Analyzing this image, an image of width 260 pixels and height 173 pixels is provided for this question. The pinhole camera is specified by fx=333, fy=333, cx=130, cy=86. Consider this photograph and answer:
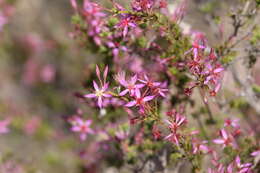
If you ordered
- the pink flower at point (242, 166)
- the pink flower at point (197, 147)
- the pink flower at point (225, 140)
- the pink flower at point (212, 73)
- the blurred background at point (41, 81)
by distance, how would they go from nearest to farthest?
→ the pink flower at point (212, 73) → the pink flower at point (242, 166) → the pink flower at point (197, 147) → the pink flower at point (225, 140) → the blurred background at point (41, 81)

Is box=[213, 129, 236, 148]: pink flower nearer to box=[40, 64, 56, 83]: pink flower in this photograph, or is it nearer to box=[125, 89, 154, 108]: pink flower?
box=[125, 89, 154, 108]: pink flower

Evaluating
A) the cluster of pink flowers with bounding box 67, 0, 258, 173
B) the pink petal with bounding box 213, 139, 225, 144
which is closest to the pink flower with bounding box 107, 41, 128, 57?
the cluster of pink flowers with bounding box 67, 0, 258, 173

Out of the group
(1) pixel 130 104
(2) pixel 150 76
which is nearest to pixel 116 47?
(2) pixel 150 76

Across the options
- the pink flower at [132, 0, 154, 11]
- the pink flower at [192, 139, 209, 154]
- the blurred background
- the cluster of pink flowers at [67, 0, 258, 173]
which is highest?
the pink flower at [132, 0, 154, 11]

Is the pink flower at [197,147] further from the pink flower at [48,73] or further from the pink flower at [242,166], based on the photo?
the pink flower at [48,73]

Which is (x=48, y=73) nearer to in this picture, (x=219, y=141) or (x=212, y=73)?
(x=219, y=141)

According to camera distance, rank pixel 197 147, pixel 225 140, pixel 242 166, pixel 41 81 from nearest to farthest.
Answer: pixel 242 166
pixel 197 147
pixel 225 140
pixel 41 81

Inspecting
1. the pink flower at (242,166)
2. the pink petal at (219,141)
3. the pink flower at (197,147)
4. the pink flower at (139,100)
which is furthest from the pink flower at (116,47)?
the pink flower at (242,166)

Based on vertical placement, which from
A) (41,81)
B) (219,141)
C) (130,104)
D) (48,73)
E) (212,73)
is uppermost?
(212,73)
